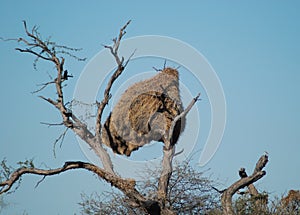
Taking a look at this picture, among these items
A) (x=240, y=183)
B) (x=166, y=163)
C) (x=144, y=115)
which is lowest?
(x=240, y=183)

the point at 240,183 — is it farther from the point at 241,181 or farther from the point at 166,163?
the point at 166,163

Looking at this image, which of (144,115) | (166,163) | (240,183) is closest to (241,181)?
(240,183)

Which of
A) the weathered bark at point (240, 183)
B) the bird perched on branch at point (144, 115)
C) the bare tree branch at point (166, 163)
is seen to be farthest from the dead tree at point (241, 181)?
the bird perched on branch at point (144, 115)

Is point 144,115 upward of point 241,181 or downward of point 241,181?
upward

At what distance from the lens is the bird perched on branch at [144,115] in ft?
34.4

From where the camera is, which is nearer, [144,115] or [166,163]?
[144,115]

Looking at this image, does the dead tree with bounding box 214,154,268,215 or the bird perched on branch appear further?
the bird perched on branch

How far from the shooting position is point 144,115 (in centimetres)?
1045

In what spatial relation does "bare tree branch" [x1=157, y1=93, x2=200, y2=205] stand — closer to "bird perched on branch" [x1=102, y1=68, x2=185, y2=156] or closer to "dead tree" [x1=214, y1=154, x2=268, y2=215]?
"bird perched on branch" [x1=102, y1=68, x2=185, y2=156]

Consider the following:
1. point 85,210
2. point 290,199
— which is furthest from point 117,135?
point 290,199

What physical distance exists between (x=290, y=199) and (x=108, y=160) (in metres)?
5.45

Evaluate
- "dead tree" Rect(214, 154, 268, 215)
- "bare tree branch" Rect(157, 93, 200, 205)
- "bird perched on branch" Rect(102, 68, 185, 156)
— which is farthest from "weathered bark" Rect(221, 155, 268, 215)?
"bird perched on branch" Rect(102, 68, 185, 156)

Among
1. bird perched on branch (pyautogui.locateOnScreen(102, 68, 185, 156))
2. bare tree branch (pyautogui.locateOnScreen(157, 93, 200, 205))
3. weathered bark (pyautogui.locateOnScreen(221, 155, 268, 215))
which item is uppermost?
bird perched on branch (pyautogui.locateOnScreen(102, 68, 185, 156))

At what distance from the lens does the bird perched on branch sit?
10.5m
